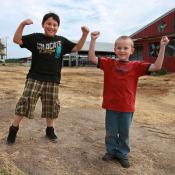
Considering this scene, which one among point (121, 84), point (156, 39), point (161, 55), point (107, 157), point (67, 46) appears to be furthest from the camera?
point (156, 39)

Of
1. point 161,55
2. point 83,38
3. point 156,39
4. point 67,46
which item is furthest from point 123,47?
point 156,39

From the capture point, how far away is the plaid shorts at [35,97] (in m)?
4.96

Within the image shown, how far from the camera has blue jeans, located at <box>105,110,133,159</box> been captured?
4.51 meters

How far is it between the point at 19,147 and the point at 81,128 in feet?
4.73

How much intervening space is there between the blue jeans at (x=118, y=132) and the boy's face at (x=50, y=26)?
1274 millimetres

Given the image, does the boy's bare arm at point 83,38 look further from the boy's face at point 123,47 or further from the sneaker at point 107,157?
the sneaker at point 107,157

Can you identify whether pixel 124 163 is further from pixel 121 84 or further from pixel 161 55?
pixel 161 55

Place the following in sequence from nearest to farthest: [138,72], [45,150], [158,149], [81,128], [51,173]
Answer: [51,173], [138,72], [45,150], [158,149], [81,128]

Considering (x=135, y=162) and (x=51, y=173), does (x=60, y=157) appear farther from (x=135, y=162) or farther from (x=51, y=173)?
(x=135, y=162)

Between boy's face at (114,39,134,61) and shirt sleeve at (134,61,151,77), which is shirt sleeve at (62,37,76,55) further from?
shirt sleeve at (134,61,151,77)

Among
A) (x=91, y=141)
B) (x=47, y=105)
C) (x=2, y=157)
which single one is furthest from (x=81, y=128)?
(x=2, y=157)

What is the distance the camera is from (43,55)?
16.4 ft

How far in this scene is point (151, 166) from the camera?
15.1 feet

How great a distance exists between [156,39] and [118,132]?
28.8 m
